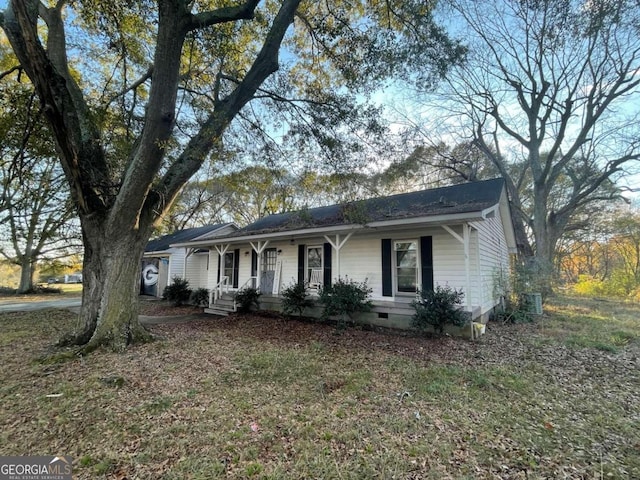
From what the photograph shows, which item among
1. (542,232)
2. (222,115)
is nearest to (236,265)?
(222,115)

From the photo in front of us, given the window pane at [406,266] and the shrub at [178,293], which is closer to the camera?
the window pane at [406,266]

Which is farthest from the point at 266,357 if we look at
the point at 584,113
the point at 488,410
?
the point at 584,113

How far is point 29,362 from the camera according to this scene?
4.81 metres

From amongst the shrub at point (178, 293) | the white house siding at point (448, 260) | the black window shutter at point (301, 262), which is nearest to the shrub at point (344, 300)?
the white house siding at point (448, 260)

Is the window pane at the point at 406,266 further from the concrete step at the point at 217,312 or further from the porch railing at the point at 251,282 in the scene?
the concrete step at the point at 217,312

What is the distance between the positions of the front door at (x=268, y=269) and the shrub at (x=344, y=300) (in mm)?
3697

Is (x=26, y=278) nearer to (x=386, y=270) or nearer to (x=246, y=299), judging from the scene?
(x=246, y=299)

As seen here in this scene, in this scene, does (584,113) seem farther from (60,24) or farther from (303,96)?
(60,24)

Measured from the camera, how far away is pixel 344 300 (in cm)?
785

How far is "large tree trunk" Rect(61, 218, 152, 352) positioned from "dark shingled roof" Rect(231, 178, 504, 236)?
4.00 m

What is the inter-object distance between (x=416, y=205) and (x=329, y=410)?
6846 millimetres

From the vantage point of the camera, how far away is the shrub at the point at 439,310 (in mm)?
6625

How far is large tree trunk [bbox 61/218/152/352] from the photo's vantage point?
5.47 metres

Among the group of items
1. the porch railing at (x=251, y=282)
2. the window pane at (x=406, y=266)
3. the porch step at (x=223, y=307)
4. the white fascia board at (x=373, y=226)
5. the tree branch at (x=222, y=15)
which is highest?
the tree branch at (x=222, y=15)
